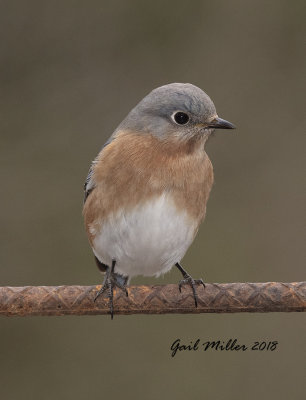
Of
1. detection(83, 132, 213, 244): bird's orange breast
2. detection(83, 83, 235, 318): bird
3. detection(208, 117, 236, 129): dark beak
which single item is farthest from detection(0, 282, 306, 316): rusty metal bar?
detection(208, 117, 236, 129): dark beak

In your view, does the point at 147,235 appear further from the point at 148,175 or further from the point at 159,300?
the point at 159,300

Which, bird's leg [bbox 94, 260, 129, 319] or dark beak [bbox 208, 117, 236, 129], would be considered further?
dark beak [bbox 208, 117, 236, 129]

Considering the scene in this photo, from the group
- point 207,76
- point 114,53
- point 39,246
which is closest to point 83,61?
point 114,53

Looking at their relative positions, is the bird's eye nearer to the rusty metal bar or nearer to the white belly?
the white belly

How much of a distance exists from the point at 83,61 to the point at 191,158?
6.32 ft

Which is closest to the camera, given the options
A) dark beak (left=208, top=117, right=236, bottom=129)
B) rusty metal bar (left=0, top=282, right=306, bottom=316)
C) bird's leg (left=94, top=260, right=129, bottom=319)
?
rusty metal bar (left=0, top=282, right=306, bottom=316)

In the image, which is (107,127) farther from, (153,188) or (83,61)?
(153,188)

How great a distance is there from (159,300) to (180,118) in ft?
3.38

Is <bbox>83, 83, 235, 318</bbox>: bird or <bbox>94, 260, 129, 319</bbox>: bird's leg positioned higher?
<bbox>83, 83, 235, 318</bbox>: bird

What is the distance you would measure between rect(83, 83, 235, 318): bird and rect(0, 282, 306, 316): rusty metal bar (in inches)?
27.2

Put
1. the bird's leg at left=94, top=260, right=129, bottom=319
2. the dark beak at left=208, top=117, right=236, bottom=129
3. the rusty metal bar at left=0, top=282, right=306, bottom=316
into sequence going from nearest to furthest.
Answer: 1. the rusty metal bar at left=0, top=282, right=306, bottom=316
2. the bird's leg at left=94, top=260, right=129, bottom=319
3. the dark beak at left=208, top=117, right=236, bottom=129

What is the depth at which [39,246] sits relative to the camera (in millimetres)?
4410

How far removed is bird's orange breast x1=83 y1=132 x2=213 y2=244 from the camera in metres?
2.81

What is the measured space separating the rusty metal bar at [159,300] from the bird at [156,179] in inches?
27.2
